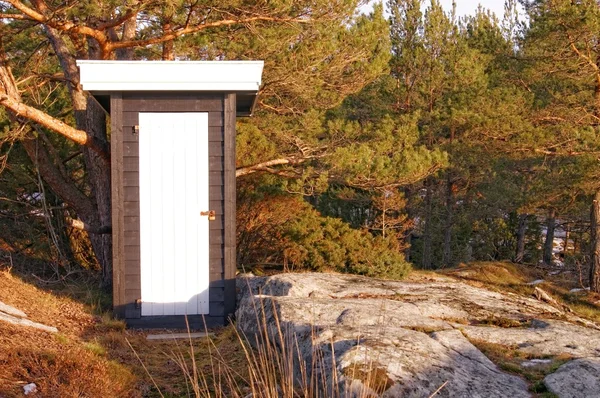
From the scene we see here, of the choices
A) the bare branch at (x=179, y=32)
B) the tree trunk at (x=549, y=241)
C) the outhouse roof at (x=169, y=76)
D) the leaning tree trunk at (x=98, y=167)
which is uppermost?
the bare branch at (x=179, y=32)

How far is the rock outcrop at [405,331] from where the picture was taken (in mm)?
3414

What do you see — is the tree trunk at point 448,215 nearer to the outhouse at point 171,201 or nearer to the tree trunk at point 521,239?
the tree trunk at point 521,239

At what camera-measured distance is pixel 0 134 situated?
7.77m

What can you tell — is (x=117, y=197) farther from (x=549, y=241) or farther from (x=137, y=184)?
(x=549, y=241)

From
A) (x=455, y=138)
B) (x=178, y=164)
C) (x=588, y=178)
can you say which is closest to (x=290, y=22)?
(x=178, y=164)

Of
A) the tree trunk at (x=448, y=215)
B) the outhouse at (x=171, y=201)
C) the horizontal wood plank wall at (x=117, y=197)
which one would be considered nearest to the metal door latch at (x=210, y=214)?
the outhouse at (x=171, y=201)

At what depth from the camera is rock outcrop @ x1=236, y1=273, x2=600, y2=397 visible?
341cm

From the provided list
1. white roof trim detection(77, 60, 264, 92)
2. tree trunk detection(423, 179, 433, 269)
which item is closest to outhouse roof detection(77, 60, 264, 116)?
white roof trim detection(77, 60, 264, 92)

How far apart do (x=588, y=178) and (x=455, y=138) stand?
14.2 feet

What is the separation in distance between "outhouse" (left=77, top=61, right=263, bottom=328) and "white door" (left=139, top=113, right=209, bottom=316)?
10 millimetres

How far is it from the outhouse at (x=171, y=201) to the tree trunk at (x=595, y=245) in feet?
34.8

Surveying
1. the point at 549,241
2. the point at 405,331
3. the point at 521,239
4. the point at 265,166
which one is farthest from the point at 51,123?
the point at 549,241

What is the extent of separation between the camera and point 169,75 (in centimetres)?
621

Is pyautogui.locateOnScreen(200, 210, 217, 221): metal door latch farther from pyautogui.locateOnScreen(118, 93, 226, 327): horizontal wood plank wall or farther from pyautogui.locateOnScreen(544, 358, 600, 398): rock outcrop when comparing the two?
pyautogui.locateOnScreen(544, 358, 600, 398): rock outcrop
